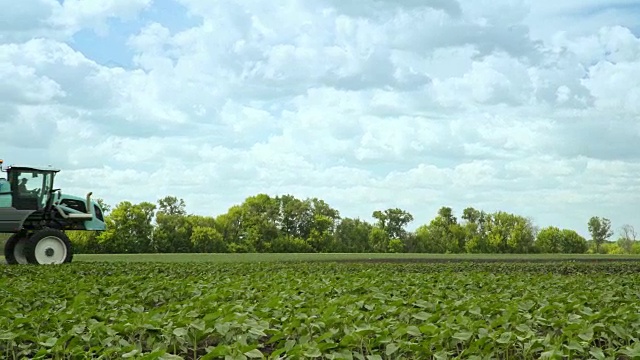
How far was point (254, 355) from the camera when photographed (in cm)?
465

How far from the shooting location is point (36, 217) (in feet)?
63.7

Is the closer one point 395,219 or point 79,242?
point 79,242

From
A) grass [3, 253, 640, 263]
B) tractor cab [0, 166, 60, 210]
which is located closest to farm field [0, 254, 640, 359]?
tractor cab [0, 166, 60, 210]

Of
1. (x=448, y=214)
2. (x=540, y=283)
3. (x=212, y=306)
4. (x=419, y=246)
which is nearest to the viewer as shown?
(x=212, y=306)

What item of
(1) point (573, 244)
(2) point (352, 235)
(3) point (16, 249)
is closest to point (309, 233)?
(2) point (352, 235)

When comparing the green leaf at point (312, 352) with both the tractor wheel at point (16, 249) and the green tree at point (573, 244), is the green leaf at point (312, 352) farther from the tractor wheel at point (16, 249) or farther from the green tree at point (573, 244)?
the green tree at point (573, 244)

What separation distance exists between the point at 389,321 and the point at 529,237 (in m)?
62.1

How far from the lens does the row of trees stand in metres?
49.4

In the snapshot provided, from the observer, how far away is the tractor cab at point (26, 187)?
18906mm

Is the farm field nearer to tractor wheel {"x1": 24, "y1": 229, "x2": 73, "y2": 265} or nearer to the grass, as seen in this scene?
tractor wheel {"x1": 24, "y1": 229, "x2": 73, "y2": 265}

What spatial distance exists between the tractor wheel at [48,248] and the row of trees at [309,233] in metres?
29.1

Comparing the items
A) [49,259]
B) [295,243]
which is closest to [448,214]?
[295,243]

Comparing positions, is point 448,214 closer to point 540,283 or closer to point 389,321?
point 540,283

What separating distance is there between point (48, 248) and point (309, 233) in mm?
37690
